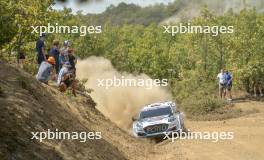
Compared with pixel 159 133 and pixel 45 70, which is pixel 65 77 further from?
pixel 159 133

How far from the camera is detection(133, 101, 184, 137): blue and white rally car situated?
2040 centimetres

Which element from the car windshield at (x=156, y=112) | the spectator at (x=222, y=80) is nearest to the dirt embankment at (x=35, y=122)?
the car windshield at (x=156, y=112)

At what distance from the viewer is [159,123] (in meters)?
20.5

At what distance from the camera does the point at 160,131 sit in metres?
20.5

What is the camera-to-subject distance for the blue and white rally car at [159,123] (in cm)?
2040

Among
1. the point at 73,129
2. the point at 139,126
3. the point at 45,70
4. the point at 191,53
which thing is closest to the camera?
the point at 73,129

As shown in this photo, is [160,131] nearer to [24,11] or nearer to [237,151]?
Answer: [237,151]

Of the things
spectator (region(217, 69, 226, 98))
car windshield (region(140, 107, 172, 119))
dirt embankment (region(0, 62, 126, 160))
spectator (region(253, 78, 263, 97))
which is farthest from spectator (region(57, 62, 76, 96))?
spectator (region(253, 78, 263, 97))

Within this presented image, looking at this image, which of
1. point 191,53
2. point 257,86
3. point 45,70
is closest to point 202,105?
point 257,86

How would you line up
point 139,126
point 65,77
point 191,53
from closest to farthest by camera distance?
point 65,77
point 139,126
point 191,53

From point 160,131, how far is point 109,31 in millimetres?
44374

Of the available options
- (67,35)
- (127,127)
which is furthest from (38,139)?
(67,35)

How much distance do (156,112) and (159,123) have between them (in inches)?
46.6

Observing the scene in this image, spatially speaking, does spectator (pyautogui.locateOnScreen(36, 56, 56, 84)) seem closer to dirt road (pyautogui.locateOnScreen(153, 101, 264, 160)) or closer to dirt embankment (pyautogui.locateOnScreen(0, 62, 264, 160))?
→ dirt embankment (pyautogui.locateOnScreen(0, 62, 264, 160))
